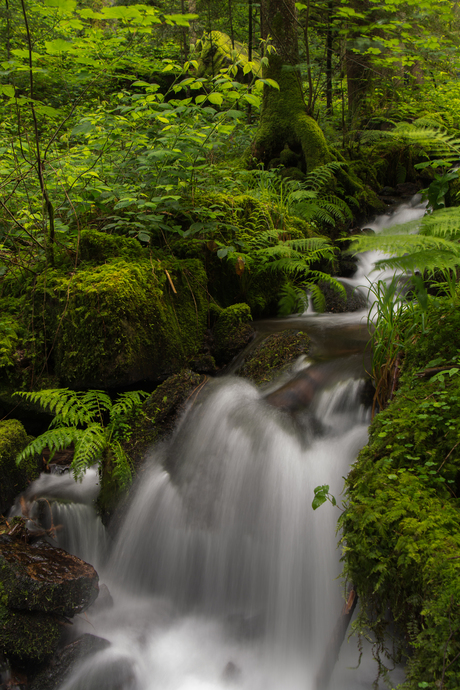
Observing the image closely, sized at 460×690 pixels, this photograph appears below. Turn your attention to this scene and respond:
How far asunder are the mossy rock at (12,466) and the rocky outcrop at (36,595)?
18.7 inches

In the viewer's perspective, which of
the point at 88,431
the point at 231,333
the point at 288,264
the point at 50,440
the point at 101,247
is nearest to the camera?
the point at 50,440

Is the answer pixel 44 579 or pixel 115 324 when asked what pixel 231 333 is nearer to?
pixel 115 324

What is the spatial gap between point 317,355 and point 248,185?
3.20 meters

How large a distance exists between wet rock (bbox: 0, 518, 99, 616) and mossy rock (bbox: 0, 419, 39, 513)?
475 mm

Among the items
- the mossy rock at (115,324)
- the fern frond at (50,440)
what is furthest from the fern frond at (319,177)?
the fern frond at (50,440)

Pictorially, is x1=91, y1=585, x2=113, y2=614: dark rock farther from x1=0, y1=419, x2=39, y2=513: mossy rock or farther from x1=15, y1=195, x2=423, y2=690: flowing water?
x1=0, y1=419, x2=39, y2=513: mossy rock

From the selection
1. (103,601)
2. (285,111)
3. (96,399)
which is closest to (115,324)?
(96,399)

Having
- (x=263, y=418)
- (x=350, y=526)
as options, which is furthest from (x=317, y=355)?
(x=350, y=526)

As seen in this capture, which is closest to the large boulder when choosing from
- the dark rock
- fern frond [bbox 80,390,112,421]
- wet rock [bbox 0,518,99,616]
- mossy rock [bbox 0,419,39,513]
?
fern frond [bbox 80,390,112,421]

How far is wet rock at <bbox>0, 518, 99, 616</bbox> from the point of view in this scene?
2.48 m

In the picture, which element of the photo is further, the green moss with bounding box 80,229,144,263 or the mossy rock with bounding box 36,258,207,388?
the green moss with bounding box 80,229,144,263

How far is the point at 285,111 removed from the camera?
734cm

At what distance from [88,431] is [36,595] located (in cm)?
108

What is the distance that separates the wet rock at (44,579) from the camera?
8.15 ft
